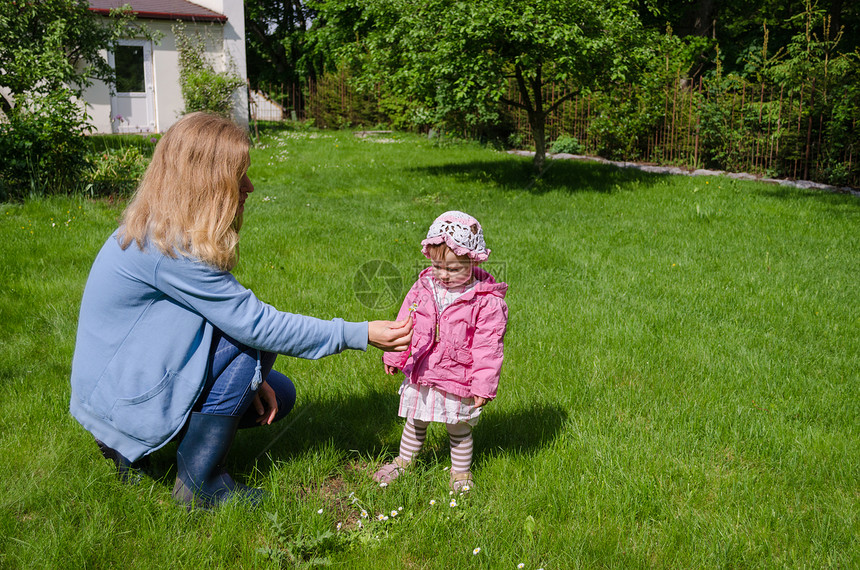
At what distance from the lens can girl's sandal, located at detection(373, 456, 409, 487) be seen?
9.52 feet

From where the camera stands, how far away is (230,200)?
2482mm

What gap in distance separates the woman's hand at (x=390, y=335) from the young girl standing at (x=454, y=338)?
24cm

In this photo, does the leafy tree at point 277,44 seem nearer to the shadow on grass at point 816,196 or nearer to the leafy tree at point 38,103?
the leafy tree at point 38,103

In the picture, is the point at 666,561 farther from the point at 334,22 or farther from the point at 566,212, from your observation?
the point at 334,22

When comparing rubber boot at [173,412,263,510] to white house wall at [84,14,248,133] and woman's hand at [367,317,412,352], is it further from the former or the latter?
white house wall at [84,14,248,133]

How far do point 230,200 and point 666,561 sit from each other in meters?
2.05

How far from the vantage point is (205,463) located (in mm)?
2523

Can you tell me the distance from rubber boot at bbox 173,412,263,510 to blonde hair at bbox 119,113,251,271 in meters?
0.59

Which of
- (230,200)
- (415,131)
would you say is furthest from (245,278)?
(415,131)

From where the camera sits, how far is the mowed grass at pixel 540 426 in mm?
2457

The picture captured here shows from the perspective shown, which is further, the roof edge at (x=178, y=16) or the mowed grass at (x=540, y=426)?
the roof edge at (x=178, y=16)

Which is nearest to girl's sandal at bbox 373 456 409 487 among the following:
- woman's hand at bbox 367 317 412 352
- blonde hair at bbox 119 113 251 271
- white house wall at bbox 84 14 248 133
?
woman's hand at bbox 367 317 412 352

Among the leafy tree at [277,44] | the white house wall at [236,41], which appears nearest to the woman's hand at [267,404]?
the white house wall at [236,41]

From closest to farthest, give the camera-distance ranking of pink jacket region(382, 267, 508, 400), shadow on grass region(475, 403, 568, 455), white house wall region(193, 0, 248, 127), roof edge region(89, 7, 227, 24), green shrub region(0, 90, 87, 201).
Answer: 1. pink jacket region(382, 267, 508, 400)
2. shadow on grass region(475, 403, 568, 455)
3. green shrub region(0, 90, 87, 201)
4. roof edge region(89, 7, 227, 24)
5. white house wall region(193, 0, 248, 127)
